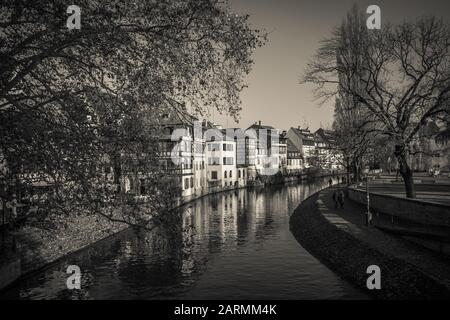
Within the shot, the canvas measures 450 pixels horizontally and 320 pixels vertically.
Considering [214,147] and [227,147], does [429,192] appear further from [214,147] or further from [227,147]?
[227,147]

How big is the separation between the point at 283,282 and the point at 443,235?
366 inches

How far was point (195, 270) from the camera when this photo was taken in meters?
22.4

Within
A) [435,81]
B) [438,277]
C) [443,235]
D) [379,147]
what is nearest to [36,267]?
[438,277]

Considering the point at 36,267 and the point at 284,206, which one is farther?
the point at 284,206

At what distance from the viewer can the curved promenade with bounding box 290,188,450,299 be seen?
16875mm

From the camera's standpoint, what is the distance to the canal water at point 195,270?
18.7m

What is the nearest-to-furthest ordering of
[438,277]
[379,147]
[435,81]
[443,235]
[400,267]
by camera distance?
[438,277] < [400,267] < [443,235] < [435,81] < [379,147]

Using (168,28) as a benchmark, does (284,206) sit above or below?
below

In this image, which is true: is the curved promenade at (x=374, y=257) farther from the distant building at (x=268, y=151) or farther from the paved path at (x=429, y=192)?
the distant building at (x=268, y=151)

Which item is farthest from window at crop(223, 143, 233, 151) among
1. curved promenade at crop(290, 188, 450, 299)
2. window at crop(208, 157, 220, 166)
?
curved promenade at crop(290, 188, 450, 299)

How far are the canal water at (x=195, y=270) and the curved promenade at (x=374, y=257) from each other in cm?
82

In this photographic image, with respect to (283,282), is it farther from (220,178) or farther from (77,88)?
(220,178)

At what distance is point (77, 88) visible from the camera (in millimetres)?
12914

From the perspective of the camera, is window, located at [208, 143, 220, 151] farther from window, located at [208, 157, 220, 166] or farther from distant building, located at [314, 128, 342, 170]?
distant building, located at [314, 128, 342, 170]
